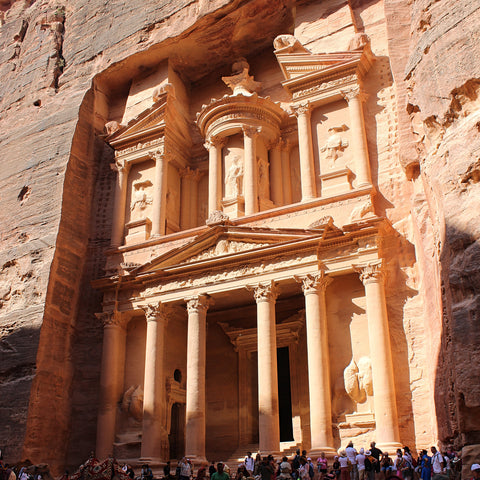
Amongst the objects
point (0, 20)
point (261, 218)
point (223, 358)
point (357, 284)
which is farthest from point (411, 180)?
point (0, 20)

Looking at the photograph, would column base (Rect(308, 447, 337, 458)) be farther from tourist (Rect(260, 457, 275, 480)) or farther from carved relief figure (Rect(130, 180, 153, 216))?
carved relief figure (Rect(130, 180, 153, 216))

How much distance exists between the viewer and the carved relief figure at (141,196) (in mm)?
21422

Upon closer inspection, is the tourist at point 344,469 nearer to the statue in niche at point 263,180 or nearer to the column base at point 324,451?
the column base at point 324,451

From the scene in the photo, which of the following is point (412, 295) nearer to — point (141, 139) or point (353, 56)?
point (353, 56)

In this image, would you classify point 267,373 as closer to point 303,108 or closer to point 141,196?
point 303,108

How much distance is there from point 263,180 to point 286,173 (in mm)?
1195

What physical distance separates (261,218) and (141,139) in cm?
628

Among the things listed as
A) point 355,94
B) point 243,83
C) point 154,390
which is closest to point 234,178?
point 243,83

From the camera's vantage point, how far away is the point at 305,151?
61.9ft

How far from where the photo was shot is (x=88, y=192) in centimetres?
→ 2167

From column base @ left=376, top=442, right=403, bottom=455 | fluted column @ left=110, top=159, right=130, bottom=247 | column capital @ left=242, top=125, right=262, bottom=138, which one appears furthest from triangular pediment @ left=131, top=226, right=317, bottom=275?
column base @ left=376, top=442, right=403, bottom=455

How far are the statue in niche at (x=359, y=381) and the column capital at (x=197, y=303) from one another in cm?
461

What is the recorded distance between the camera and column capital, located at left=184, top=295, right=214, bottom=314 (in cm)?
1767

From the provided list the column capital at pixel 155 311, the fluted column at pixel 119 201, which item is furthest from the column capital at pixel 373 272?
the fluted column at pixel 119 201
